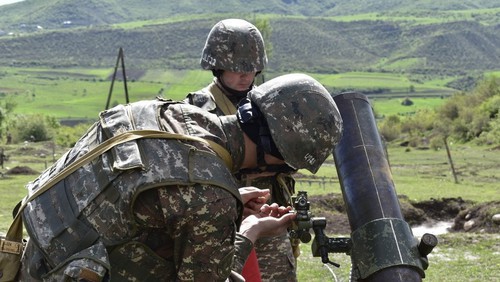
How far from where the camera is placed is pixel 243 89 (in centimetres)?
628

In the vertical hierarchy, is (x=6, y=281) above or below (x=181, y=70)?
above

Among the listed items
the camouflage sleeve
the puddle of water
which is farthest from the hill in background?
the camouflage sleeve

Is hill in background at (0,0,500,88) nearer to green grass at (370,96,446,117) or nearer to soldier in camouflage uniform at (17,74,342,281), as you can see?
green grass at (370,96,446,117)

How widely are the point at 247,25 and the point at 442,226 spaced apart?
39.4 ft

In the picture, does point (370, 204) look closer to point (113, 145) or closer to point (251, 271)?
Answer: point (251, 271)

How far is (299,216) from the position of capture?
4457 mm

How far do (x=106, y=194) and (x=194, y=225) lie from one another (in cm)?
36

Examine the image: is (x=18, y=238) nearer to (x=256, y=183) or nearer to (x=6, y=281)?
(x=6, y=281)

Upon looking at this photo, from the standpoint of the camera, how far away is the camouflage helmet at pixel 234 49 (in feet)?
20.8

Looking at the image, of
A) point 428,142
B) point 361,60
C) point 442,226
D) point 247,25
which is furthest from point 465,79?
point 247,25

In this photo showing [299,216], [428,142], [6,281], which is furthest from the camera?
[428,142]

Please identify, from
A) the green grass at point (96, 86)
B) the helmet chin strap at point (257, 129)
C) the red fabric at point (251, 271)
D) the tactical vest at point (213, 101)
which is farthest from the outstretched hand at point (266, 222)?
the green grass at point (96, 86)

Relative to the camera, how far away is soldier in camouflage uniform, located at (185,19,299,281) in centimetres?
589

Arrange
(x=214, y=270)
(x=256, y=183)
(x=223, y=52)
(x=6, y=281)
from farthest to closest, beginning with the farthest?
(x=223, y=52) < (x=256, y=183) < (x=6, y=281) < (x=214, y=270)
